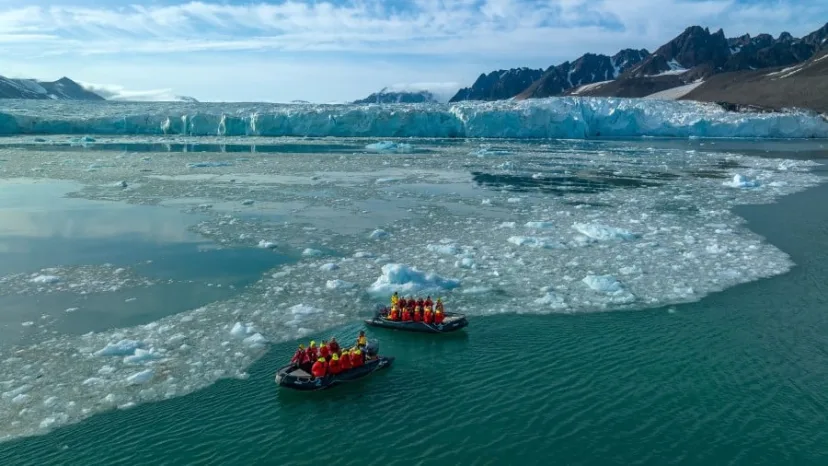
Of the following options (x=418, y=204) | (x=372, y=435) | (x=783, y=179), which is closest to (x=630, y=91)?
(x=783, y=179)

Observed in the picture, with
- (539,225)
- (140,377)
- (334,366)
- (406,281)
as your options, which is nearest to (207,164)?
(539,225)

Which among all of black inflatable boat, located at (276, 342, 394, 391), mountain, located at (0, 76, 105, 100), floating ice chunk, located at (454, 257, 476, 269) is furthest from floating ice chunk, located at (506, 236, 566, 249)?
mountain, located at (0, 76, 105, 100)

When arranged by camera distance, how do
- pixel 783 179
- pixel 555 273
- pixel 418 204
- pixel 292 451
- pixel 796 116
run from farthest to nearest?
1. pixel 796 116
2. pixel 783 179
3. pixel 418 204
4. pixel 555 273
5. pixel 292 451

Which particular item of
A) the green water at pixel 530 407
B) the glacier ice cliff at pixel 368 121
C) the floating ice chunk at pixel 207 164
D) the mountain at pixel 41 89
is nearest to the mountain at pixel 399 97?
the mountain at pixel 41 89

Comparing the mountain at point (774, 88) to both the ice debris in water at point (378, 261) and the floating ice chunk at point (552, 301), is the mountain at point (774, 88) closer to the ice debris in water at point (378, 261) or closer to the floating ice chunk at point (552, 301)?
the ice debris in water at point (378, 261)

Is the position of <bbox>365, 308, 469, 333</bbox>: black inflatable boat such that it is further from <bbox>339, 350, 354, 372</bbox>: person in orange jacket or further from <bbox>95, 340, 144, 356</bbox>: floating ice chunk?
<bbox>95, 340, 144, 356</bbox>: floating ice chunk

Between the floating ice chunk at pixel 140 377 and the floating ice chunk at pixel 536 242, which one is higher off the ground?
the floating ice chunk at pixel 536 242

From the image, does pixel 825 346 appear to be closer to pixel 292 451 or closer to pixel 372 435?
pixel 372 435

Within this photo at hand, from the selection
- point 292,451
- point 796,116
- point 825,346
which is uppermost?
point 796,116
